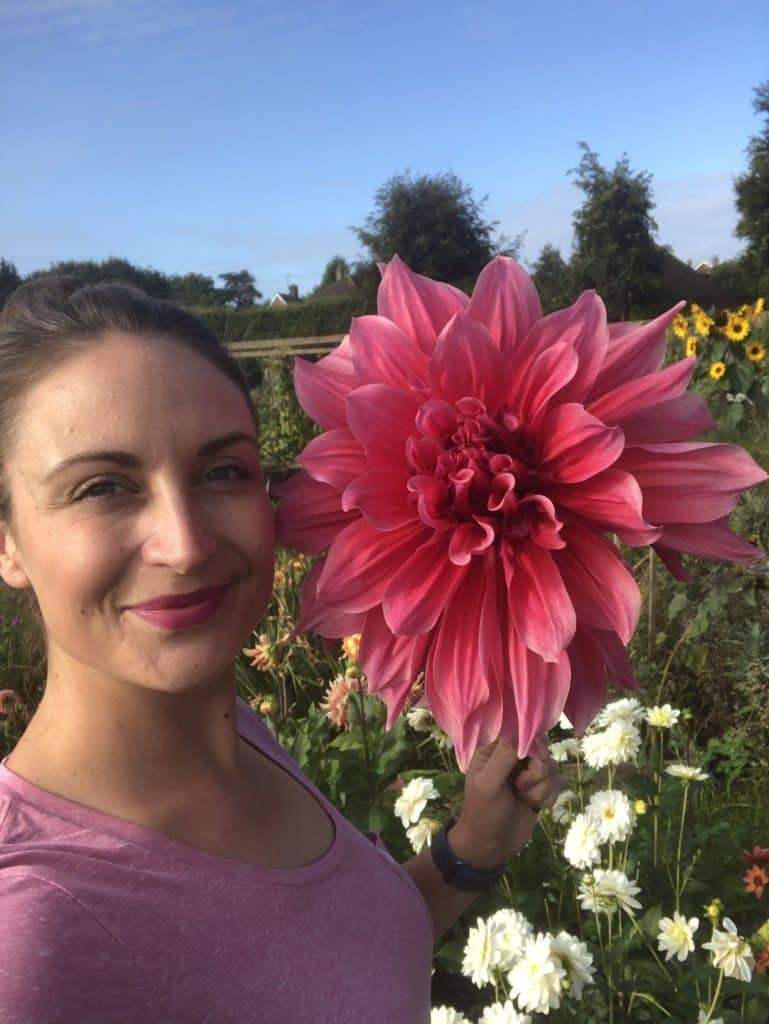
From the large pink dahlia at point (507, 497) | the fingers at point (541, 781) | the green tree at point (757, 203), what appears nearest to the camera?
the large pink dahlia at point (507, 497)

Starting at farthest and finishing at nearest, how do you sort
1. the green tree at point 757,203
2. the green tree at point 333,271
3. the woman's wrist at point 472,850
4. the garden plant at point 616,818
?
1. the green tree at point 333,271
2. the green tree at point 757,203
3. the garden plant at point 616,818
4. the woman's wrist at point 472,850

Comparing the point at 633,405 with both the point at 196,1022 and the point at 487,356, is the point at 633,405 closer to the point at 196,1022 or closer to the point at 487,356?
the point at 487,356

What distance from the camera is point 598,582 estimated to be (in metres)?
0.86

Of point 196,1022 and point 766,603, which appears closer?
point 196,1022

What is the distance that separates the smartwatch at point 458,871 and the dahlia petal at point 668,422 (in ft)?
2.72

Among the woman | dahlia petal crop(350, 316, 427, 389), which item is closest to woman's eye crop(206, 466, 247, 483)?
the woman

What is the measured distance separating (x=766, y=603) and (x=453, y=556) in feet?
11.7

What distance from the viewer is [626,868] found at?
7.16 feet

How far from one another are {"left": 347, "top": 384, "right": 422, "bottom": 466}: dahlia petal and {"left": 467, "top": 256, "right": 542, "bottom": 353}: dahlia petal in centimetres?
11

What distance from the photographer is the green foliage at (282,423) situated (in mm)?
8953

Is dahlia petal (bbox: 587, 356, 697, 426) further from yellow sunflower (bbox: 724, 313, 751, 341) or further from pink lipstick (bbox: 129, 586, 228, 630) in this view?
yellow sunflower (bbox: 724, 313, 751, 341)

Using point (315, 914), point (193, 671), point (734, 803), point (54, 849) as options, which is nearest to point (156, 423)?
point (193, 671)

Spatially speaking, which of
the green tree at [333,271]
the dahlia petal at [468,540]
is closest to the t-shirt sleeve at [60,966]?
the dahlia petal at [468,540]

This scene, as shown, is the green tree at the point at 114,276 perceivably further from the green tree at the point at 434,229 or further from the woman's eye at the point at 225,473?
the green tree at the point at 434,229
